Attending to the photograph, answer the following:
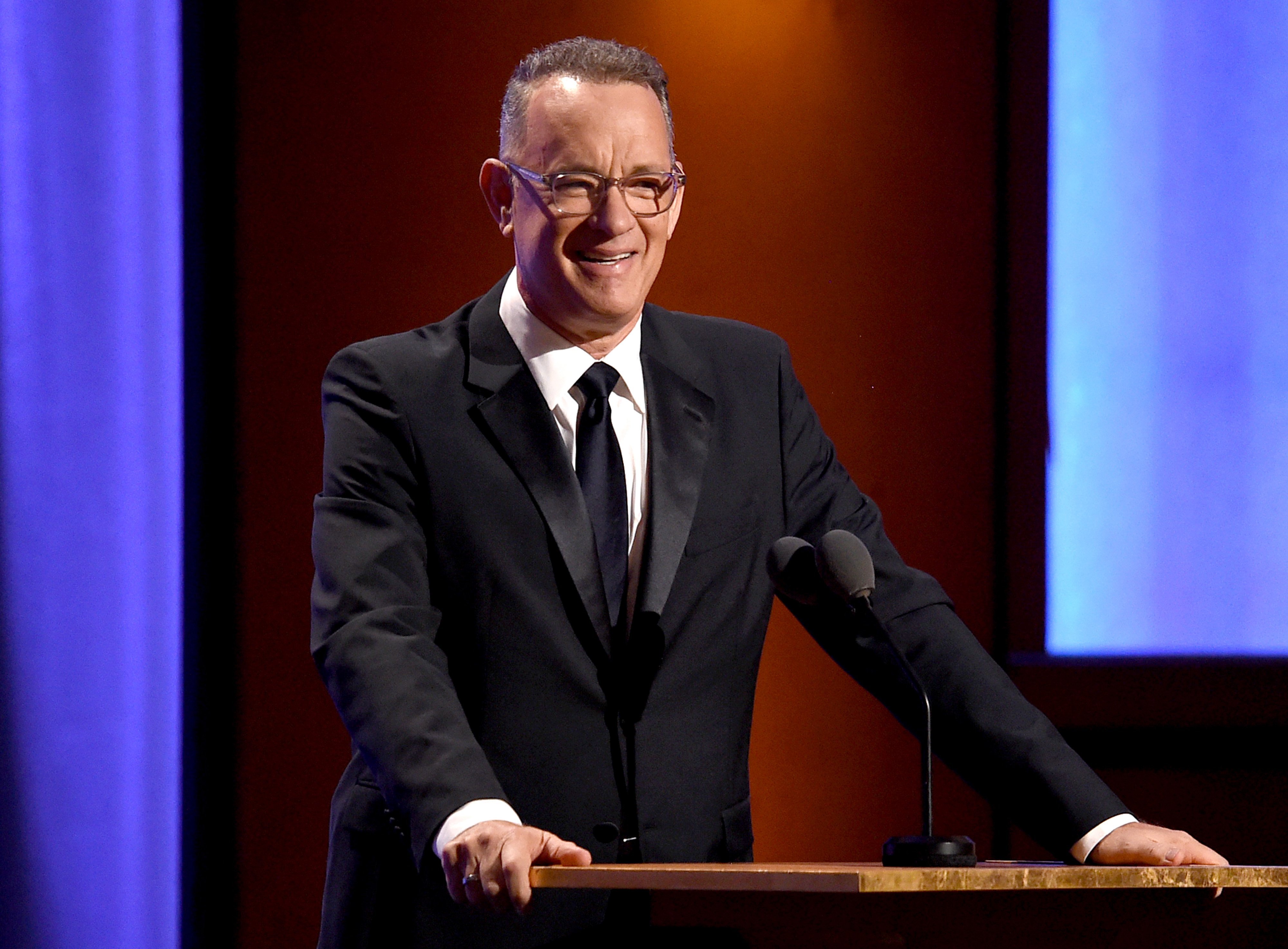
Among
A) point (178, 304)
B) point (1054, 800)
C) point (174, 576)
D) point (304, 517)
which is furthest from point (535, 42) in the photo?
point (1054, 800)

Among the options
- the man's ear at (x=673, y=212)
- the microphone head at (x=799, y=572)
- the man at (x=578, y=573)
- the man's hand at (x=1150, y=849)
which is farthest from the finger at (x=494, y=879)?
the man's ear at (x=673, y=212)

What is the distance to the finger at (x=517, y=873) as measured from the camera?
1220mm

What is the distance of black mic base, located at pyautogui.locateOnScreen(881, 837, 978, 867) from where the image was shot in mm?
1219

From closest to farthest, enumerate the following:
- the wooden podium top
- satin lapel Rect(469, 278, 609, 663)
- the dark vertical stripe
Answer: the wooden podium top, satin lapel Rect(469, 278, 609, 663), the dark vertical stripe

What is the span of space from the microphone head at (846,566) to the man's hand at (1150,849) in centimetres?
39

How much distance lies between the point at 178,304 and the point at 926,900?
79.3 inches

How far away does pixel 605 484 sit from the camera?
181 centimetres

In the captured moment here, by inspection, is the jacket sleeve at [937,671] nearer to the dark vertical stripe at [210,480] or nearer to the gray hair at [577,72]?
the gray hair at [577,72]

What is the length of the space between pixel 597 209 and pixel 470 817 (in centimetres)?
83

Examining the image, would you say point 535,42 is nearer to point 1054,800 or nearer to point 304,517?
point 304,517

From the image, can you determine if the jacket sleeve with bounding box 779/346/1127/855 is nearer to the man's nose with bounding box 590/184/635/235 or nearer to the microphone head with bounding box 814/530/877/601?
the microphone head with bounding box 814/530/877/601

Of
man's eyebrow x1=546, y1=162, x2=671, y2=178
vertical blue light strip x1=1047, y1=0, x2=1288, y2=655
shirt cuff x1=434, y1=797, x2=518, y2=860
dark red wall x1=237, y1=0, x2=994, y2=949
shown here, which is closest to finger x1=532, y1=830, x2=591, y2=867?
shirt cuff x1=434, y1=797, x2=518, y2=860

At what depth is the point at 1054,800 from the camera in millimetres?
1669

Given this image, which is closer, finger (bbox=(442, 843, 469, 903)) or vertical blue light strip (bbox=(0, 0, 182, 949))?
finger (bbox=(442, 843, 469, 903))
